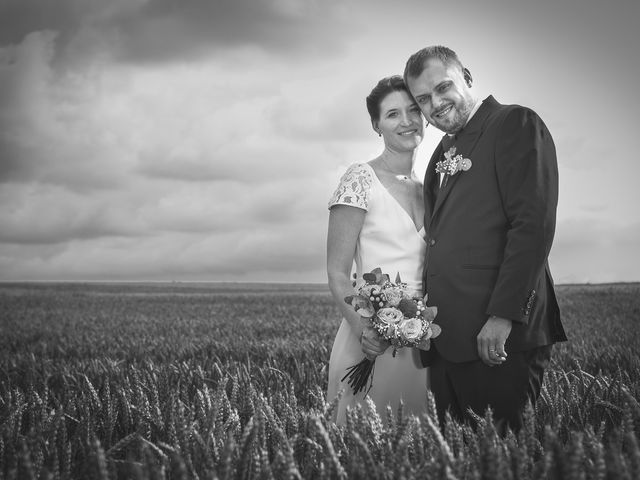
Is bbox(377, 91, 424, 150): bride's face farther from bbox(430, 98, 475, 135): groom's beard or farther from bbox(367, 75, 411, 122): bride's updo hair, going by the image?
bbox(430, 98, 475, 135): groom's beard

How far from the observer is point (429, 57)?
2.99m

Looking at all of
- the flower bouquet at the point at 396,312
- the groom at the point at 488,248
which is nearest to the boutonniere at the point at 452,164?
the groom at the point at 488,248

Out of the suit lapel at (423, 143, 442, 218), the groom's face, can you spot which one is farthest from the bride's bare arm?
the groom's face

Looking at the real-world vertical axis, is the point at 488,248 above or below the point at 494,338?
above

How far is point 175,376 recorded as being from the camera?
5090 mm

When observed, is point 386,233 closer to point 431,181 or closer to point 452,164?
point 431,181

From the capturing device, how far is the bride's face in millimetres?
3492

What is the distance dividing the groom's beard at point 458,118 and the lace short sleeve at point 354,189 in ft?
1.93

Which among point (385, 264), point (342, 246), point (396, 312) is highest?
point (342, 246)

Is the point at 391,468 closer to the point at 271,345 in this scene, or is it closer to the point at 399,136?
the point at 399,136

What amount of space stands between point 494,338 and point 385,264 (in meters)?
0.91

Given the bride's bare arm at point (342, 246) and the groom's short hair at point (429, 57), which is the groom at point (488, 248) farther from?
the bride's bare arm at point (342, 246)

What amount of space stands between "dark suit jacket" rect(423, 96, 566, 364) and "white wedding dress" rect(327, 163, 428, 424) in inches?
13.4

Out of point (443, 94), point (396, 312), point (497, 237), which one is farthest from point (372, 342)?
point (443, 94)
